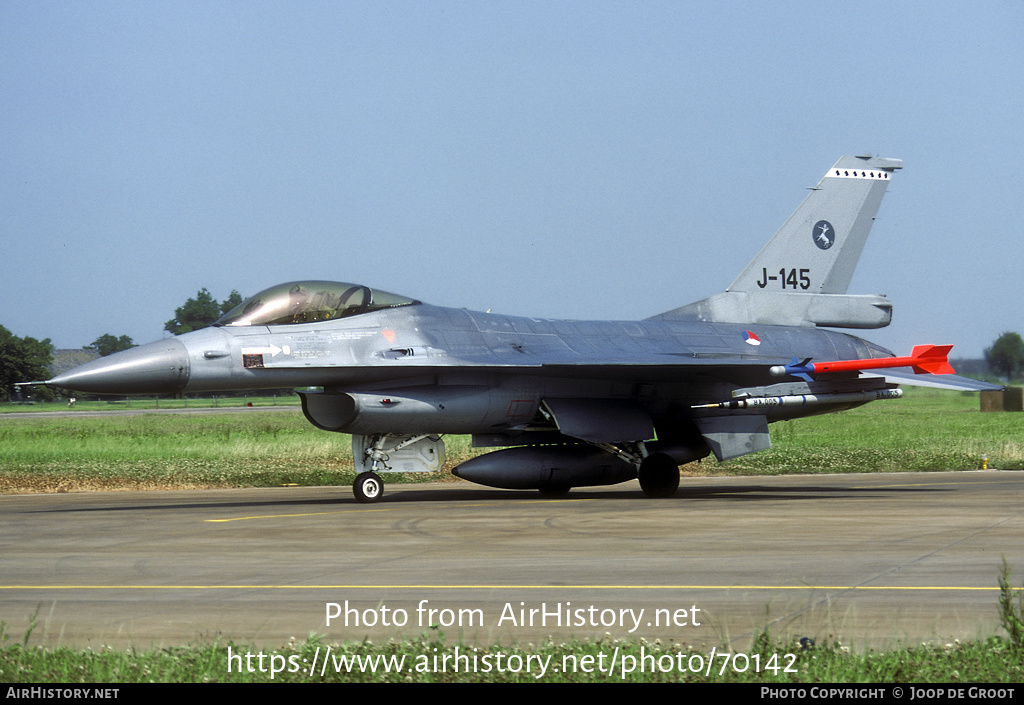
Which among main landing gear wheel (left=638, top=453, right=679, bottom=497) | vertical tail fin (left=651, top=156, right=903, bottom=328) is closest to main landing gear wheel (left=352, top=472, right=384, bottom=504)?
main landing gear wheel (left=638, top=453, right=679, bottom=497)

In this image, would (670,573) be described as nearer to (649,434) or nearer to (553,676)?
(553,676)

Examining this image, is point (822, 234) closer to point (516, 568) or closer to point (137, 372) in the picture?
point (137, 372)

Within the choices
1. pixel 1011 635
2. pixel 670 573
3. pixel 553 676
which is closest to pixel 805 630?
pixel 1011 635

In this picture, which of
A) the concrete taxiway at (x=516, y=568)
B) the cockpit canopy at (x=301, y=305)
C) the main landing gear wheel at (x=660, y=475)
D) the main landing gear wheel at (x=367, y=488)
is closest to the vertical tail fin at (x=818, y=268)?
the main landing gear wheel at (x=660, y=475)

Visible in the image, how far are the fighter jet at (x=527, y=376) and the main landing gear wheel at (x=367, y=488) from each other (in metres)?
0.02

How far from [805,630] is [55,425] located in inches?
1816

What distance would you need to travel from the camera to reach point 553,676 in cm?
535

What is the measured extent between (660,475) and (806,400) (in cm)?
260

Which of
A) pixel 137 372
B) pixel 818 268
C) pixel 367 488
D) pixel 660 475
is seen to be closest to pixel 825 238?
pixel 818 268

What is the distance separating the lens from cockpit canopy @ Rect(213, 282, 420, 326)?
617 inches

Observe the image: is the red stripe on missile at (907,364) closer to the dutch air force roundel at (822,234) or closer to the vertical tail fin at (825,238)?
the vertical tail fin at (825,238)

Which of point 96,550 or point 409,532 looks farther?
point 409,532

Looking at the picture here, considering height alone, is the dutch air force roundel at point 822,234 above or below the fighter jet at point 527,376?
above

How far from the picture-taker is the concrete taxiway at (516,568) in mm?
6801
